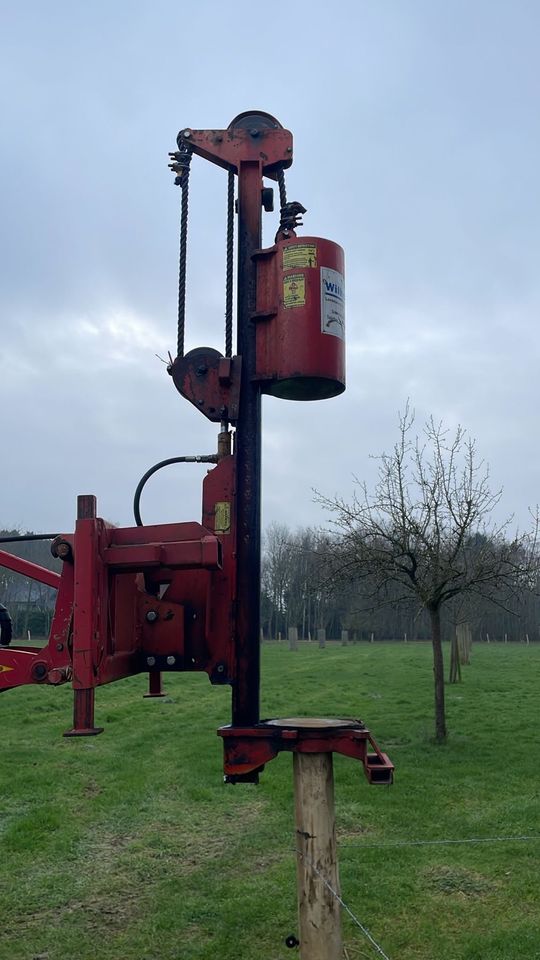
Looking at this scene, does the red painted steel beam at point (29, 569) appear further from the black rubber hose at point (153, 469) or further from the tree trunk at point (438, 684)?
the tree trunk at point (438, 684)

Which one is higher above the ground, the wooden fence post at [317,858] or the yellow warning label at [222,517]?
the yellow warning label at [222,517]

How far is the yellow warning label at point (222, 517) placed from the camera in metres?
4.09

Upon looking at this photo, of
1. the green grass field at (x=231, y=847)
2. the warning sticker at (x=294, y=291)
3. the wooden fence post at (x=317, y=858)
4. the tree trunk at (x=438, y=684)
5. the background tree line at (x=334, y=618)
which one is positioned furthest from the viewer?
the background tree line at (x=334, y=618)

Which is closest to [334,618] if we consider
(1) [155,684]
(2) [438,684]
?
(2) [438,684]

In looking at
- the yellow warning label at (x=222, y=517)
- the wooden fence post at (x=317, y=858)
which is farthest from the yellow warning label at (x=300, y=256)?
the wooden fence post at (x=317, y=858)

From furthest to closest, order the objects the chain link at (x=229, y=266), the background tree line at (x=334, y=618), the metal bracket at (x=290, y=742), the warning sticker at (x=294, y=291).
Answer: the background tree line at (x=334, y=618) → the chain link at (x=229, y=266) → the warning sticker at (x=294, y=291) → the metal bracket at (x=290, y=742)

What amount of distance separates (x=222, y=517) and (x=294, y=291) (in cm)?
114

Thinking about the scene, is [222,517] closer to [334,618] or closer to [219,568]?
[219,568]

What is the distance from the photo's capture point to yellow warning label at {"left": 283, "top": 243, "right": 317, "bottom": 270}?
4.11 metres

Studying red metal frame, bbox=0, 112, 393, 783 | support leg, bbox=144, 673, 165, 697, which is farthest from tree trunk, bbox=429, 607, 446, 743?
red metal frame, bbox=0, 112, 393, 783

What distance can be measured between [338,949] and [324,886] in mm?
358

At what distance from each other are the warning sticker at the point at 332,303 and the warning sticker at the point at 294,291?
96 millimetres

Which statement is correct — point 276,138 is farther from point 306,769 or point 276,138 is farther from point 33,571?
point 306,769

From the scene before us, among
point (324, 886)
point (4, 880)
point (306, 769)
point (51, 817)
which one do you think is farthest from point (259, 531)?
point (51, 817)
